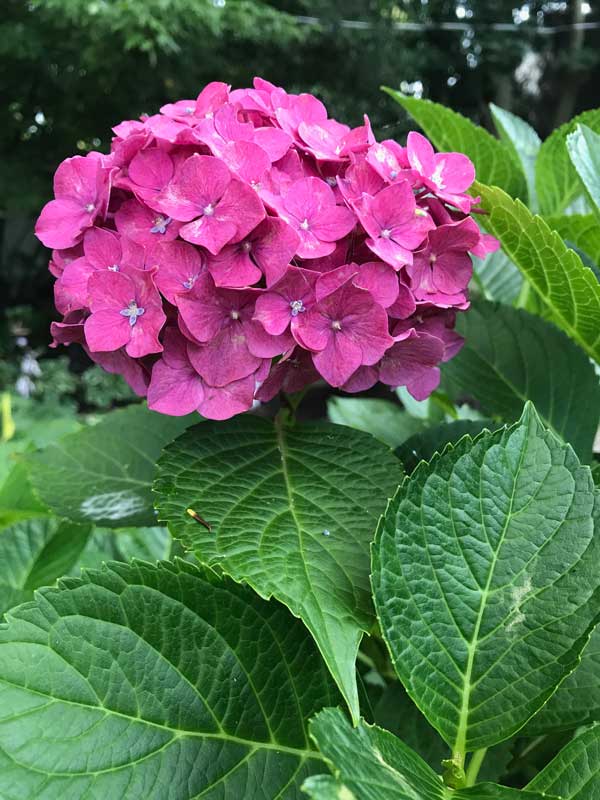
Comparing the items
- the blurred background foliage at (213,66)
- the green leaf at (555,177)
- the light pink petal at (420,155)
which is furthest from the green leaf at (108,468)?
the blurred background foliage at (213,66)

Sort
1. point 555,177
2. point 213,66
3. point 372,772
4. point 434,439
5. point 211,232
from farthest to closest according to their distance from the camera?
1. point 213,66
2. point 555,177
3. point 434,439
4. point 211,232
5. point 372,772

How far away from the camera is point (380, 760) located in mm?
316

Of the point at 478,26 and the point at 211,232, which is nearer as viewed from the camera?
the point at 211,232

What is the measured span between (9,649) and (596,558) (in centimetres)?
32

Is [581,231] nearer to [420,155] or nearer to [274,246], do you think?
[420,155]

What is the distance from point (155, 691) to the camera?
38 centimetres

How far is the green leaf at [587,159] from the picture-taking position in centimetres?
48

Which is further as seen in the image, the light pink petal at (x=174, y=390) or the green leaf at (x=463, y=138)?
the green leaf at (x=463, y=138)

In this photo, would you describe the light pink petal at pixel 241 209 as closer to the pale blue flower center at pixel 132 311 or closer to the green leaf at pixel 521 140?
the pale blue flower center at pixel 132 311

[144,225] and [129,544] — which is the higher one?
[144,225]

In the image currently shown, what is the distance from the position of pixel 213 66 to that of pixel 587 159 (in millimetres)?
3403

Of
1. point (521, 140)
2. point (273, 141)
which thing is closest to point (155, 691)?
point (273, 141)

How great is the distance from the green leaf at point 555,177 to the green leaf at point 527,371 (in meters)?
0.16

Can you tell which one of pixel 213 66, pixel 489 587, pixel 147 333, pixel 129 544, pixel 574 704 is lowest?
pixel 129 544
